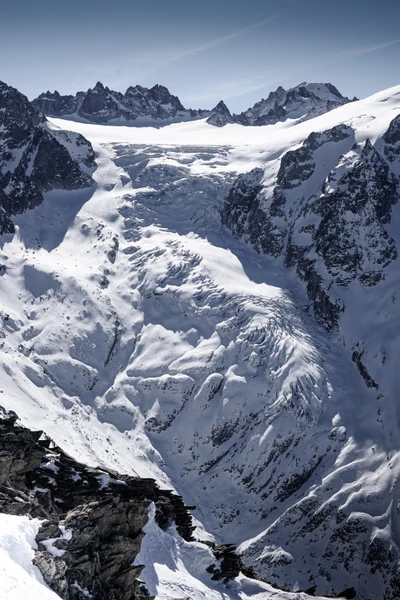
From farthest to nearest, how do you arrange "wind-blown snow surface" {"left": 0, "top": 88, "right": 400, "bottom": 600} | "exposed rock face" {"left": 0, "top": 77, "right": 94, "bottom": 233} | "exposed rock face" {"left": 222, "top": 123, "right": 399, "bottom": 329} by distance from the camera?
"exposed rock face" {"left": 0, "top": 77, "right": 94, "bottom": 233} < "exposed rock face" {"left": 222, "top": 123, "right": 399, "bottom": 329} < "wind-blown snow surface" {"left": 0, "top": 88, "right": 400, "bottom": 600}

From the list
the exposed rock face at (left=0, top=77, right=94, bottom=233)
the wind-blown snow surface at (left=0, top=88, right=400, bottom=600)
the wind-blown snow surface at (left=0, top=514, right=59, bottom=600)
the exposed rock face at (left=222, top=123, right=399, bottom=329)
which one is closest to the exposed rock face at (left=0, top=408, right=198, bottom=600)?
the wind-blown snow surface at (left=0, top=514, right=59, bottom=600)

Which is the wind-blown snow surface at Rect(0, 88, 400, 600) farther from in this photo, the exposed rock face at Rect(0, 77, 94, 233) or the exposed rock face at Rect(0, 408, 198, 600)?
the exposed rock face at Rect(0, 408, 198, 600)

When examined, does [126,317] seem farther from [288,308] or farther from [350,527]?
[350,527]

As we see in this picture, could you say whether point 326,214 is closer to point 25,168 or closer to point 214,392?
point 214,392

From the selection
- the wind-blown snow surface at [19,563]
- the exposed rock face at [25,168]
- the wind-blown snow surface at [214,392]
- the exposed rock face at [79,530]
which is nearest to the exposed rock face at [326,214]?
the wind-blown snow surface at [214,392]

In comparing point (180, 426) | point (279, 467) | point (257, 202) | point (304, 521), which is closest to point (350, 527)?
point (304, 521)

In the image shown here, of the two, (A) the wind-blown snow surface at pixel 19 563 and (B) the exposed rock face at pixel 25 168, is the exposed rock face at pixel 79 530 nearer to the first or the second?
(A) the wind-blown snow surface at pixel 19 563

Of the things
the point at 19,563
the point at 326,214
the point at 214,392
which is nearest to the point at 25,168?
the point at 326,214
